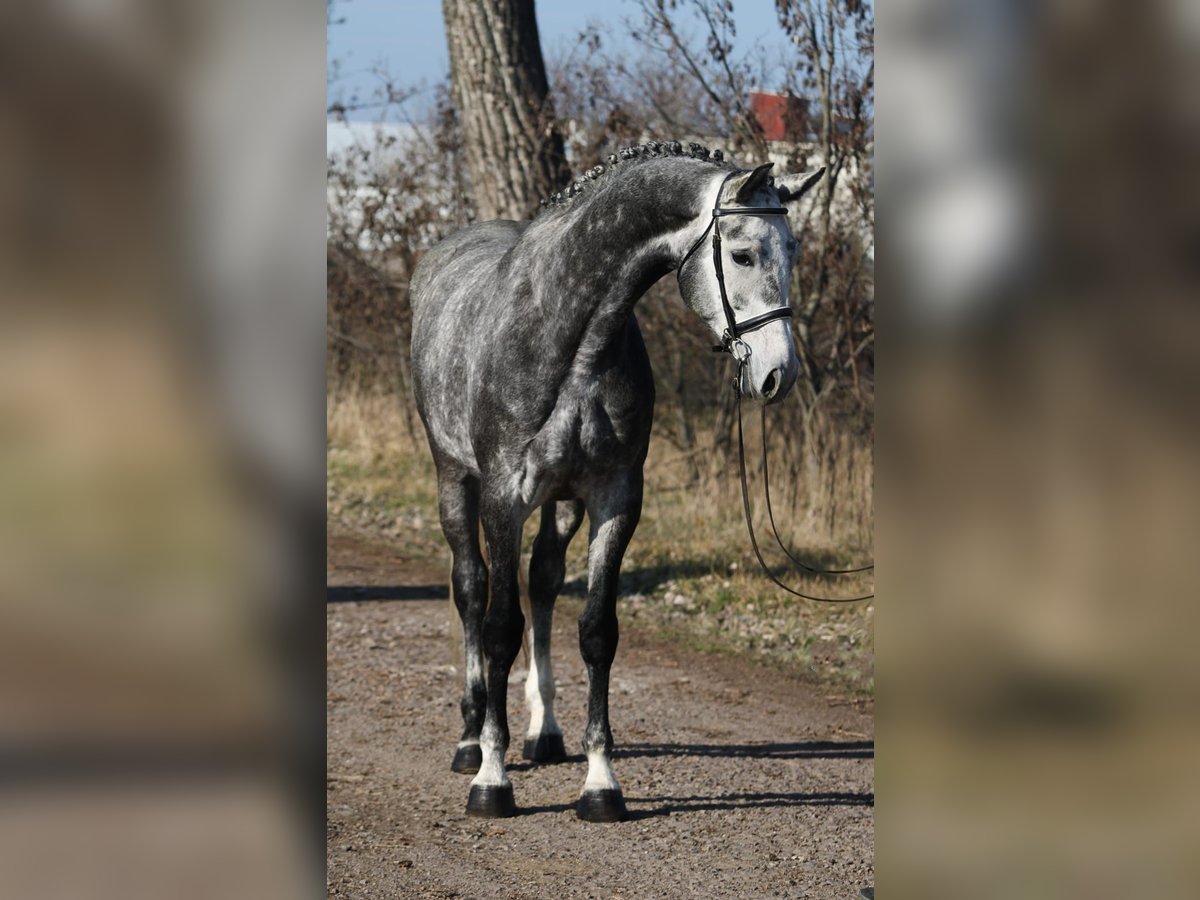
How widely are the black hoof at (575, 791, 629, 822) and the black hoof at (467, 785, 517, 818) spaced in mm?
274

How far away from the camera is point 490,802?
5.09m

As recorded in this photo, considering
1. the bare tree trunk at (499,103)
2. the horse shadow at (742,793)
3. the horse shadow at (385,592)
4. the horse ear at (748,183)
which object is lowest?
the horse shadow at (742,793)

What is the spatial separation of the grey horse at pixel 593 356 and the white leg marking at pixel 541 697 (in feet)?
2.13

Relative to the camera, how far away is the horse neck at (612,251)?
454 cm

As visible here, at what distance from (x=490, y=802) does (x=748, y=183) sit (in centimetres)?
241

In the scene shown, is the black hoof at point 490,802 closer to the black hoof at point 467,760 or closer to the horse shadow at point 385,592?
the black hoof at point 467,760

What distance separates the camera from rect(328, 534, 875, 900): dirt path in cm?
445
